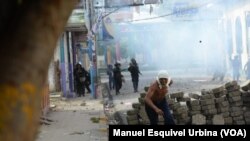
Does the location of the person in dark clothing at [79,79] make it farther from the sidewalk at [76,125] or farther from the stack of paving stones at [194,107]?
the stack of paving stones at [194,107]

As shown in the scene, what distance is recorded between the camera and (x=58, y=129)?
10102 millimetres

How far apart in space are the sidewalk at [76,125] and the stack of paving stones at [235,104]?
2.39 m

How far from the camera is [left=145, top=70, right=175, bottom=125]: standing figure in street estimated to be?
686cm

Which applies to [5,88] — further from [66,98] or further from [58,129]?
[66,98]

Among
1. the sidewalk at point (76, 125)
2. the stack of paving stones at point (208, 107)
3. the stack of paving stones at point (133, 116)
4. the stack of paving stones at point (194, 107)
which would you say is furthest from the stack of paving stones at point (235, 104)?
the sidewalk at point (76, 125)

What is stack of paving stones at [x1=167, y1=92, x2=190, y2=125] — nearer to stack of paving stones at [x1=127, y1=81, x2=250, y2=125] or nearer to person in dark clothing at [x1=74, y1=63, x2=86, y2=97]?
stack of paving stones at [x1=127, y1=81, x2=250, y2=125]

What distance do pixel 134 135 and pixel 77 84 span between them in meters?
14.7

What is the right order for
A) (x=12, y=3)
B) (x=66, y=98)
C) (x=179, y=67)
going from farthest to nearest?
(x=179, y=67) < (x=66, y=98) < (x=12, y=3)

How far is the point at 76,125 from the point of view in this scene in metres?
10.6

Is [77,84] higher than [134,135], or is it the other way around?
[134,135]

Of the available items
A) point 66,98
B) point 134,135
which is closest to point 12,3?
point 134,135

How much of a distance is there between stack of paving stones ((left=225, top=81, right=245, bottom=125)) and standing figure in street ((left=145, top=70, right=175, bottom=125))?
2.42 meters

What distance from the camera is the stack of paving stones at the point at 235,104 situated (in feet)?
30.2

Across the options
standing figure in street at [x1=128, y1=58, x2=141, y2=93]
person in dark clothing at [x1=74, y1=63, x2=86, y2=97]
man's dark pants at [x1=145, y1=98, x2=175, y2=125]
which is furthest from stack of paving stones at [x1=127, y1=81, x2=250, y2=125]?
standing figure in street at [x1=128, y1=58, x2=141, y2=93]
